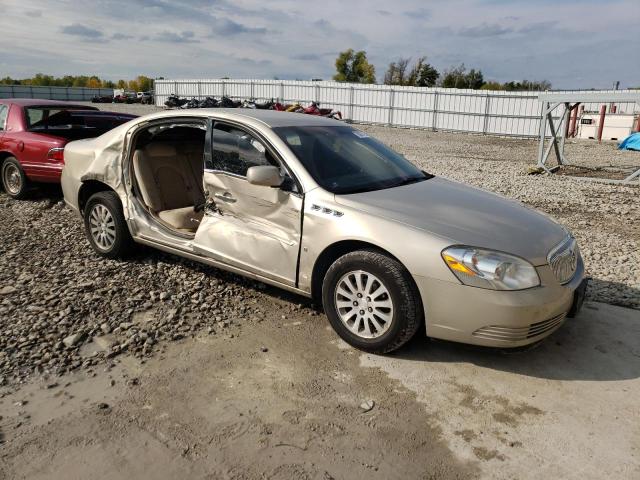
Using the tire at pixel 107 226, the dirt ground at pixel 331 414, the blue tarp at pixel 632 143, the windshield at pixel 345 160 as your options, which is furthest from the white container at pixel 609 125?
the tire at pixel 107 226

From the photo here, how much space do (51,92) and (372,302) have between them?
205 feet

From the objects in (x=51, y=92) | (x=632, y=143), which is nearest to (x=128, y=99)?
(x=51, y=92)

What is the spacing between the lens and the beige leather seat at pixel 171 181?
16.5ft

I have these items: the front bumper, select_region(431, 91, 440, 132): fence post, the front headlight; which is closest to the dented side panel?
the front bumper

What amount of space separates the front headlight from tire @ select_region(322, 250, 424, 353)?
1.06 feet

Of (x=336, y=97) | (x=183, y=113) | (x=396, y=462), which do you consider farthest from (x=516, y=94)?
(x=396, y=462)

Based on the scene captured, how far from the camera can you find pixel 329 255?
3.74m

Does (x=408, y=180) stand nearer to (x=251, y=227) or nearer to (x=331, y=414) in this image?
(x=251, y=227)

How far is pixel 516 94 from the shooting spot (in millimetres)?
A: 28984

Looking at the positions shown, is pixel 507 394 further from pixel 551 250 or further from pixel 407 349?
pixel 551 250

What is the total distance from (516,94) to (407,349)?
28838mm

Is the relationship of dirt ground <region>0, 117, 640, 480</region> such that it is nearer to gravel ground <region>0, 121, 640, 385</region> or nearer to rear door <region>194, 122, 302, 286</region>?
gravel ground <region>0, 121, 640, 385</region>

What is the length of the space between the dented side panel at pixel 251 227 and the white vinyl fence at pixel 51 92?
51148 millimetres

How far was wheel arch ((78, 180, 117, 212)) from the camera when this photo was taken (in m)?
5.30
